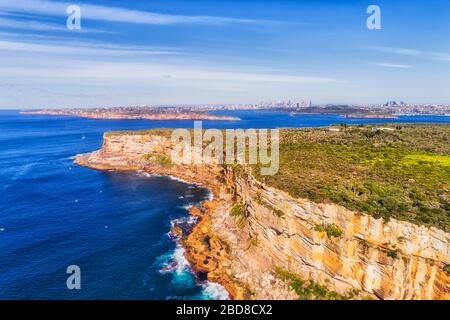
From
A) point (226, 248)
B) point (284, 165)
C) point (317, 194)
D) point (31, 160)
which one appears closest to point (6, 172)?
point (31, 160)

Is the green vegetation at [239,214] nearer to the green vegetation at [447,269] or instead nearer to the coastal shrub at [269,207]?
the coastal shrub at [269,207]

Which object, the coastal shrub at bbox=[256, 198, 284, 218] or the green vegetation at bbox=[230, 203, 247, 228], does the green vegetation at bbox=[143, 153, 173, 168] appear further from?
the coastal shrub at bbox=[256, 198, 284, 218]

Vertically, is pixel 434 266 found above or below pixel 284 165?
below

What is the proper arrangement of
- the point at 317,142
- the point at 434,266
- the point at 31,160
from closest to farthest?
the point at 434,266 → the point at 317,142 → the point at 31,160

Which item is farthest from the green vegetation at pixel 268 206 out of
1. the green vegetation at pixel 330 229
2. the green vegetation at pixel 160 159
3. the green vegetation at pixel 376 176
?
the green vegetation at pixel 160 159
